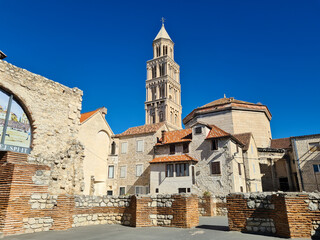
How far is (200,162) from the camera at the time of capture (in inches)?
993

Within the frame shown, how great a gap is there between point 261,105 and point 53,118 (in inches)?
1383

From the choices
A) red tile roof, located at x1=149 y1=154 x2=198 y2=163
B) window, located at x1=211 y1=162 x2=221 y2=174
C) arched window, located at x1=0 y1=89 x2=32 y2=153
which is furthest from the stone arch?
window, located at x1=211 y1=162 x2=221 y2=174

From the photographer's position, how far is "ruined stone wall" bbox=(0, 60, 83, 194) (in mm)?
10258

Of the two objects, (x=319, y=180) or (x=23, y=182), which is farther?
(x=319, y=180)

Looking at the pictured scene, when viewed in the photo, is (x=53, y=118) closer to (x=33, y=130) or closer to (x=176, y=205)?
(x=33, y=130)

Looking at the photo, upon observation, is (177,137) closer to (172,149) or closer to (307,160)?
(172,149)

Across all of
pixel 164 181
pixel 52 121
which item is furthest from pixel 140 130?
pixel 52 121

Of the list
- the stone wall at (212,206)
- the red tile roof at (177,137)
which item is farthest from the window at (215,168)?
the stone wall at (212,206)

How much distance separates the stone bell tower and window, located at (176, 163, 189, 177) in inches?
1462

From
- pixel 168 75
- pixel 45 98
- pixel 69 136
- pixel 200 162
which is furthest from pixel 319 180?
pixel 168 75

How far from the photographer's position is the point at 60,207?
28.9 ft

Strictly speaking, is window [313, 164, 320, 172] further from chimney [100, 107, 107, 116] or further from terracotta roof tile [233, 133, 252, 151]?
chimney [100, 107, 107, 116]

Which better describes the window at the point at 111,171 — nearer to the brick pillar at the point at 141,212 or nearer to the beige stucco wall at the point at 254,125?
the beige stucco wall at the point at 254,125

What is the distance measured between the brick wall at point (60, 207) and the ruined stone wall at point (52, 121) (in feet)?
4.07
